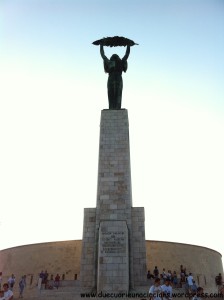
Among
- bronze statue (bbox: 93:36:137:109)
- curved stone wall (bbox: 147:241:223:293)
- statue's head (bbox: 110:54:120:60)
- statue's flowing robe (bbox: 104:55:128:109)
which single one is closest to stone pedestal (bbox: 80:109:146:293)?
statue's flowing robe (bbox: 104:55:128:109)

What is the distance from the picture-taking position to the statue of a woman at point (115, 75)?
55.8 ft

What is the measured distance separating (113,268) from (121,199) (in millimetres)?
2942

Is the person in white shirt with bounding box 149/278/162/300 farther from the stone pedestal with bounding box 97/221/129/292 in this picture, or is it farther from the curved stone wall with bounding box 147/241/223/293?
the curved stone wall with bounding box 147/241/223/293

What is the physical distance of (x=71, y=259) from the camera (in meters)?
24.4

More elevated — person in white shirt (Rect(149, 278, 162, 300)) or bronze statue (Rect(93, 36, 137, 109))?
bronze statue (Rect(93, 36, 137, 109))

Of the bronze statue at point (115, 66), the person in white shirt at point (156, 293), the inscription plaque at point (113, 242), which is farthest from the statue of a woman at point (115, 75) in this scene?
the person in white shirt at point (156, 293)

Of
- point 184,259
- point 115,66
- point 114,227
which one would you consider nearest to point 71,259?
point 184,259

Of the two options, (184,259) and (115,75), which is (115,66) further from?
(184,259)

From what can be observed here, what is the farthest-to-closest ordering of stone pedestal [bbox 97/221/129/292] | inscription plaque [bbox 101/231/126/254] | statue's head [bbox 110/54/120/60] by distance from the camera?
statue's head [bbox 110/54/120/60] → inscription plaque [bbox 101/231/126/254] → stone pedestal [bbox 97/221/129/292]

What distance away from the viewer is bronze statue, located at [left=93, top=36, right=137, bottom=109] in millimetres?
17062

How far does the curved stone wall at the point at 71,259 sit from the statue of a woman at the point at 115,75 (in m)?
12.9

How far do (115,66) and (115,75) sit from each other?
0.47 m

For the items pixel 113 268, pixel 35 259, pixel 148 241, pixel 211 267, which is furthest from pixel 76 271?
pixel 113 268

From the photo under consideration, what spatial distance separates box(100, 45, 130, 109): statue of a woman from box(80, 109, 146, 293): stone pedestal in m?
1.35
